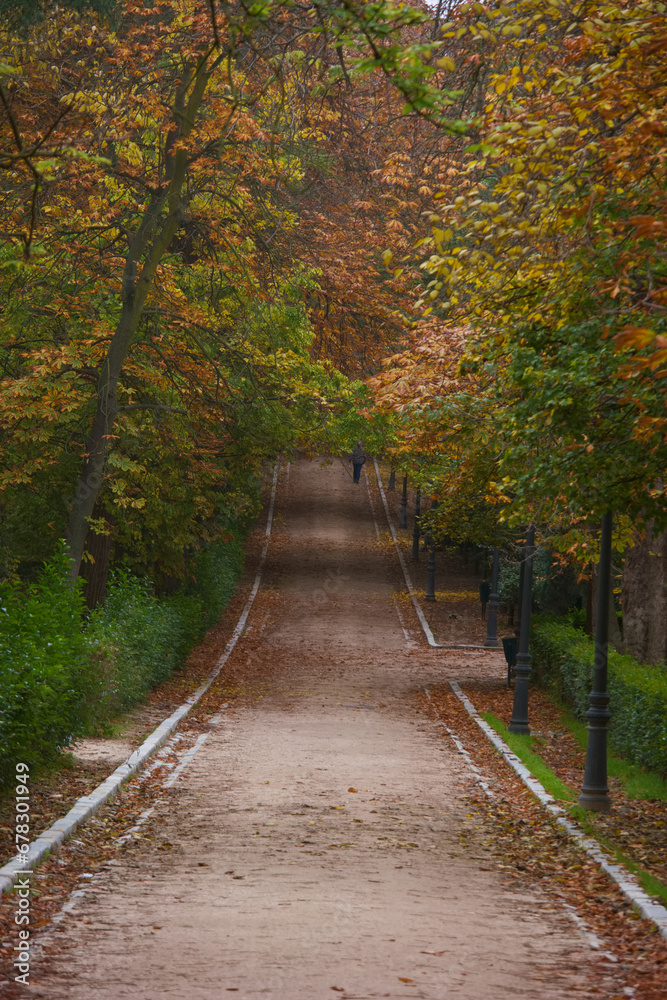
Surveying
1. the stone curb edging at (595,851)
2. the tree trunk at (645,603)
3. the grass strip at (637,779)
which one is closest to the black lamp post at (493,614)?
the tree trunk at (645,603)

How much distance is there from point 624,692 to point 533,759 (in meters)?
1.50

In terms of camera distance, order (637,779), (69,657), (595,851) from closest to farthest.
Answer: (595,851) < (69,657) < (637,779)

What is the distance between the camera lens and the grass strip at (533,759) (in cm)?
1340

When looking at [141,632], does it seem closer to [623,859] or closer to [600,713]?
[600,713]

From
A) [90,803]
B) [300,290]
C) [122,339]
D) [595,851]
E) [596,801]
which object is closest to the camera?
[595,851]

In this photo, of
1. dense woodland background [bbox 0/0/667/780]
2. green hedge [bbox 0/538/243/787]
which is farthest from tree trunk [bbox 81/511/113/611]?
green hedge [bbox 0/538/243/787]

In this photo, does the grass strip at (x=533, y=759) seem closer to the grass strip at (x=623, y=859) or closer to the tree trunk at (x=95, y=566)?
the grass strip at (x=623, y=859)

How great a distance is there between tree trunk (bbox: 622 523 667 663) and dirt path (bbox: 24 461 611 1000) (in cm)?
350

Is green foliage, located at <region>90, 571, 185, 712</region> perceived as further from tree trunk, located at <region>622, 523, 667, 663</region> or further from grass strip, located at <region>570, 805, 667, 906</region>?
tree trunk, located at <region>622, 523, 667, 663</region>

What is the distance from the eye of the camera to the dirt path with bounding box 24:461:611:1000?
6457mm

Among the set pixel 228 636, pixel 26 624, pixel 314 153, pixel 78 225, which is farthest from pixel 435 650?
pixel 26 624

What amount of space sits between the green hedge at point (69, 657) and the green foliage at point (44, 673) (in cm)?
1

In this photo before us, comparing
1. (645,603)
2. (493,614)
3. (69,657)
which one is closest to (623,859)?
(69,657)

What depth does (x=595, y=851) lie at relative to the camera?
34.1 feet
